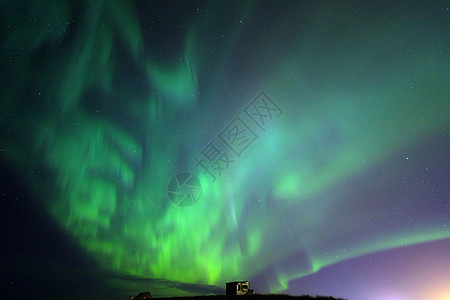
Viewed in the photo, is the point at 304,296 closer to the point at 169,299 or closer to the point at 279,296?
the point at 279,296

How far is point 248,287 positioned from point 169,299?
13199mm

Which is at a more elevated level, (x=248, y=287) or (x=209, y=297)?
(x=248, y=287)

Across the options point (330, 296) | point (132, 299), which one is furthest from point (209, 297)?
point (132, 299)

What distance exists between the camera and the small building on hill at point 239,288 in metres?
38.3

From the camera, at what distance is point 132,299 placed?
3597 cm

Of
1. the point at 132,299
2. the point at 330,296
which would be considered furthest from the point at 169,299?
the point at 330,296

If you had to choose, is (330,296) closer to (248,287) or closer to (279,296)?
(279,296)

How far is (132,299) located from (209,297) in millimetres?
14046

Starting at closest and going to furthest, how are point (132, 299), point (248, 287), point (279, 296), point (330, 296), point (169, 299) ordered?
point (279, 296), point (330, 296), point (169, 299), point (132, 299), point (248, 287)

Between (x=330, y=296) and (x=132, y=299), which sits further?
(x=132, y=299)

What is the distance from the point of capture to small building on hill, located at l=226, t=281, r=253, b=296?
38.3 m

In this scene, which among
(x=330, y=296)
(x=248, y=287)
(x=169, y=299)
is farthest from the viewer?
(x=248, y=287)

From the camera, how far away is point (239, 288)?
127ft

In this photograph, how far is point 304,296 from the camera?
25.8 meters
